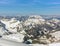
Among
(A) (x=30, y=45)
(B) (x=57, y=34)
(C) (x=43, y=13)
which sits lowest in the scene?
(A) (x=30, y=45)

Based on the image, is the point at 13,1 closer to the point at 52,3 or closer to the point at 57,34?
the point at 52,3

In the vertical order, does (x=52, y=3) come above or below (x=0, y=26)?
above

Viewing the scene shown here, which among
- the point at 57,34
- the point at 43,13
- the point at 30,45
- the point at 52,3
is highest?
the point at 52,3

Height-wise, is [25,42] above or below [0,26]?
below

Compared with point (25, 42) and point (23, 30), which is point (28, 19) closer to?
point (23, 30)

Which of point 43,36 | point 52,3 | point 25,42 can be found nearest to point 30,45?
point 25,42

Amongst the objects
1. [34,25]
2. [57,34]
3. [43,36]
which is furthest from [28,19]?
[57,34]

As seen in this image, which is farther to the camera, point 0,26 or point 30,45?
point 0,26
